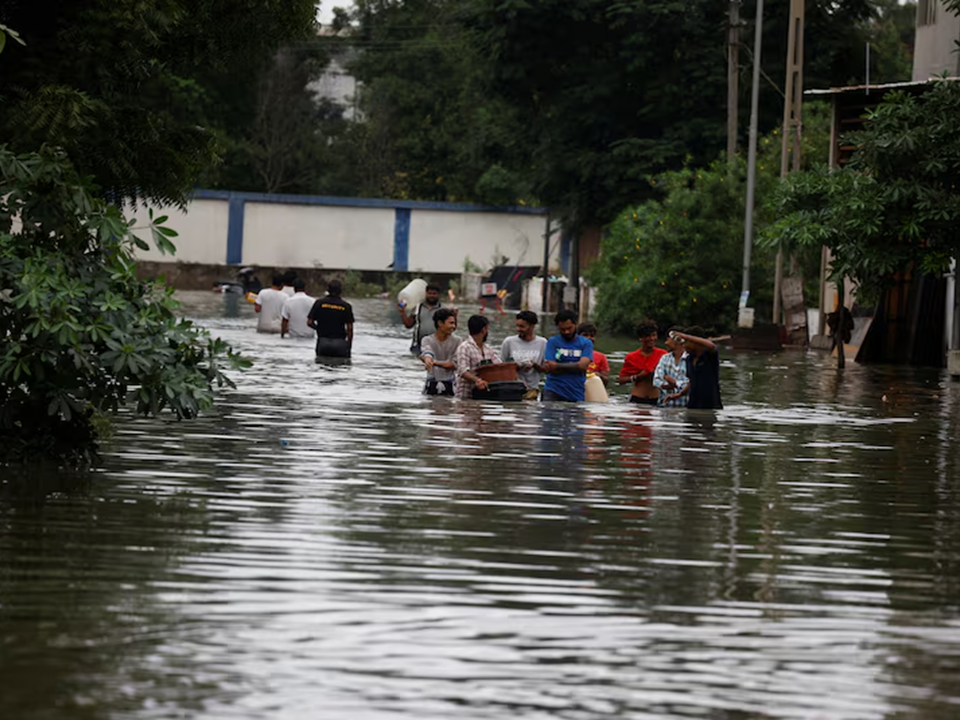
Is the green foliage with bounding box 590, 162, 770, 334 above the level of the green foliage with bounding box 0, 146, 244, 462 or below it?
above

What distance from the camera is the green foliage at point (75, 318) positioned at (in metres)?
11.2

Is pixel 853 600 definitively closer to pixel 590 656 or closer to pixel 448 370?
pixel 590 656

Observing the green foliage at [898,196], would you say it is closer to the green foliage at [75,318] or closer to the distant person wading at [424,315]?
the distant person wading at [424,315]

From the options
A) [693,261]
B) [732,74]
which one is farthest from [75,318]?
[732,74]

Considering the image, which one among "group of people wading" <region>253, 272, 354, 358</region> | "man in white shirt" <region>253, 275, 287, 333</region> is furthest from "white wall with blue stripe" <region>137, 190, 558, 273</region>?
"man in white shirt" <region>253, 275, 287, 333</region>

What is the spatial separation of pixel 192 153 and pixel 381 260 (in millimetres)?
54961

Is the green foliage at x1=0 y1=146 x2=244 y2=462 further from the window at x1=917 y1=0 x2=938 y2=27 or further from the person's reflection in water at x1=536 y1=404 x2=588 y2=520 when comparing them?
the window at x1=917 y1=0 x2=938 y2=27

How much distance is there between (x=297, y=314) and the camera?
29969 mm

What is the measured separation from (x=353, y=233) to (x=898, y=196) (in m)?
48.3

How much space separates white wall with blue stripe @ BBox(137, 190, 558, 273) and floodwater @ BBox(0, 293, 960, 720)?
5745 cm

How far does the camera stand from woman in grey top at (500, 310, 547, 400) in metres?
19.2

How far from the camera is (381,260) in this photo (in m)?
74.7

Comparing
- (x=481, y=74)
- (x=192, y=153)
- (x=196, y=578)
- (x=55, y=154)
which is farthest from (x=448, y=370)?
(x=481, y=74)

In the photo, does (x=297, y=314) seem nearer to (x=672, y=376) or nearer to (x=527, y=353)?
(x=527, y=353)
